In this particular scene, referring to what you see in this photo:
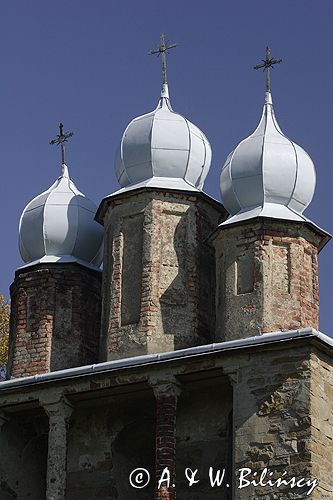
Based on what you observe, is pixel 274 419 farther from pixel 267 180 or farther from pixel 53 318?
pixel 53 318

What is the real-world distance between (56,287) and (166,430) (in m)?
4.43

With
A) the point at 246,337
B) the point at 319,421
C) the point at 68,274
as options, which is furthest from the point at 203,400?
the point at 68,274

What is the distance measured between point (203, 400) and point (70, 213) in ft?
15.0

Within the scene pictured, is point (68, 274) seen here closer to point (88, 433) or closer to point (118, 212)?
point (118, 212)

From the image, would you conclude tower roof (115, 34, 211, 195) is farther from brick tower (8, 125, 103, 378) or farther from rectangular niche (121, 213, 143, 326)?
brick tower (8, 125, 103, 378)

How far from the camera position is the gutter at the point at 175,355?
1791 cm

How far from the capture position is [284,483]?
57.2 feet

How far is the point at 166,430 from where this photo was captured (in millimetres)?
18688

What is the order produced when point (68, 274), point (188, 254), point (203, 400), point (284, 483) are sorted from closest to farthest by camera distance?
1. point (284, 483)
2. point (203, 400)
3. point (188, 254)
4. point (68, 274)

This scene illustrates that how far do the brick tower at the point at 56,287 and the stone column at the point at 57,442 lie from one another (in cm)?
196
